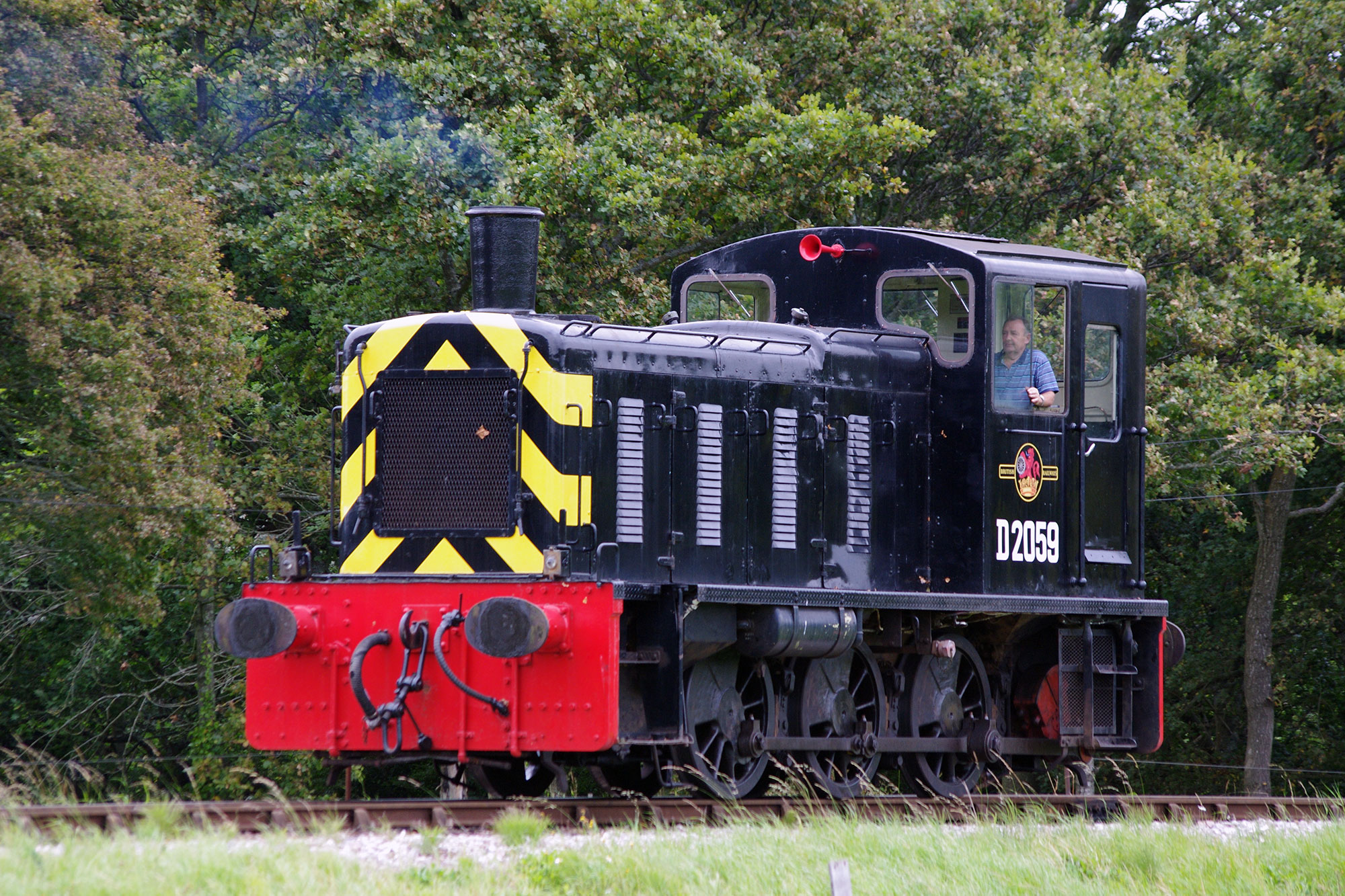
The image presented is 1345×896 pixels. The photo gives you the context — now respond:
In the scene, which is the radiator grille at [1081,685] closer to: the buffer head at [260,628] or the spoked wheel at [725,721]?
the spoked wheel at [725,721]

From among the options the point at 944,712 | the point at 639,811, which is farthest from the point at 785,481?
the point at 639,811

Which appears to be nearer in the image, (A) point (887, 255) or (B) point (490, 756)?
(B) point (490, 756)

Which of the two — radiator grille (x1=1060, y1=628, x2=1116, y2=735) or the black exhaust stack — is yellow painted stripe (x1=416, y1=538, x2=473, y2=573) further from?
radiator grille (x1=1060, y1=628, x2=1116, y2=735)

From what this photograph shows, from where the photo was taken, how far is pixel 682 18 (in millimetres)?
15453

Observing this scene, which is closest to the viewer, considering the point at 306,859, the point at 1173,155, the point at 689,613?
the point at 306,859

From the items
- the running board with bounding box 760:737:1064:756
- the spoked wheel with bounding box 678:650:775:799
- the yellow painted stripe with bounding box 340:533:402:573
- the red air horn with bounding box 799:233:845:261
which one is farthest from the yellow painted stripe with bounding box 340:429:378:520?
the red air horn with bounding box 799:233:845:261

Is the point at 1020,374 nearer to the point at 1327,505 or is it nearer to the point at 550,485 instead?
the point at 550,485

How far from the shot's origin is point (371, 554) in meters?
7.95

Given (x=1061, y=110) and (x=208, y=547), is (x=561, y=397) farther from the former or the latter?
(x=1061, y=110)

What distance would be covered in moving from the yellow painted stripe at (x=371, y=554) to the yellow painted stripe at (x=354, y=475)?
0.25 m

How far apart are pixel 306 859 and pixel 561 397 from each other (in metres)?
2.87

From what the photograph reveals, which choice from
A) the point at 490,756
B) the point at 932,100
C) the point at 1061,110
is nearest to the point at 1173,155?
the point at 1061,110

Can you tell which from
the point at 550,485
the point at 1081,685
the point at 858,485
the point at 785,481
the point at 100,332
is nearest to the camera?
the point at 550,485

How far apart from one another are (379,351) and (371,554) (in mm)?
1096
